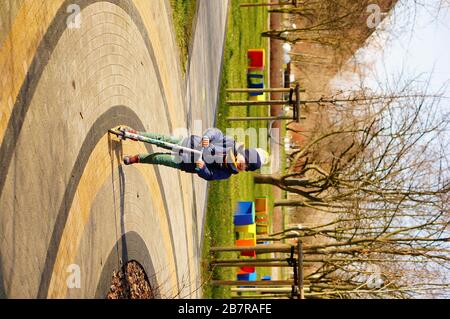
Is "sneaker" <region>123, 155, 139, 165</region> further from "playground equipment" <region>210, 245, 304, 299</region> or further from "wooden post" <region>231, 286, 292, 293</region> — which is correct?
"wooden post" <region>231, 286, 292, 293</region>

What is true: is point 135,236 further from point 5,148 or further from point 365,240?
point 365,240

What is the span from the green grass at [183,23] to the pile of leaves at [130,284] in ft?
20.1

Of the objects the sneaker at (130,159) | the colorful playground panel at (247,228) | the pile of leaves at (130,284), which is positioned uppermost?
the sneaker at (130,159)

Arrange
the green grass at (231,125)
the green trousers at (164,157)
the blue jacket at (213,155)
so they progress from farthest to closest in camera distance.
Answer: the green grass at (231,125), the green trousers at (164,157), the blue jacket at (213,155)

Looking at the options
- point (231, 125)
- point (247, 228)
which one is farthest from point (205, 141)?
point (231, 125)

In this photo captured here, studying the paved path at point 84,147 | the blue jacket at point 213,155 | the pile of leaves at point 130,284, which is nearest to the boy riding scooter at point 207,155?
the blue jacket at point 213,155

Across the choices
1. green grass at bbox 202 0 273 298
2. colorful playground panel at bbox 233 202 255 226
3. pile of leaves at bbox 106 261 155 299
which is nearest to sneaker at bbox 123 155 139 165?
pile of leaves at bbox 106 261 155 299

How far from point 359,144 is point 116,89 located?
11.1 meters

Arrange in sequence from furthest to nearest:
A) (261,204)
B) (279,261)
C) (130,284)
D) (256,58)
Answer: (256,58), (261,204), (279,261), (130,284)

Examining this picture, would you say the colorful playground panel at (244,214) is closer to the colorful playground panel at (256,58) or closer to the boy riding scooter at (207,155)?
the colorful playground panel at (256,58)

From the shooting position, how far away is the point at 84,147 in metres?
9.77

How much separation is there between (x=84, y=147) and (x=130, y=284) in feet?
10.2

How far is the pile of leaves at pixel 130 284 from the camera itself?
10.9 metres

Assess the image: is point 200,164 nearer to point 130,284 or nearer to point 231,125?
point 130,284
